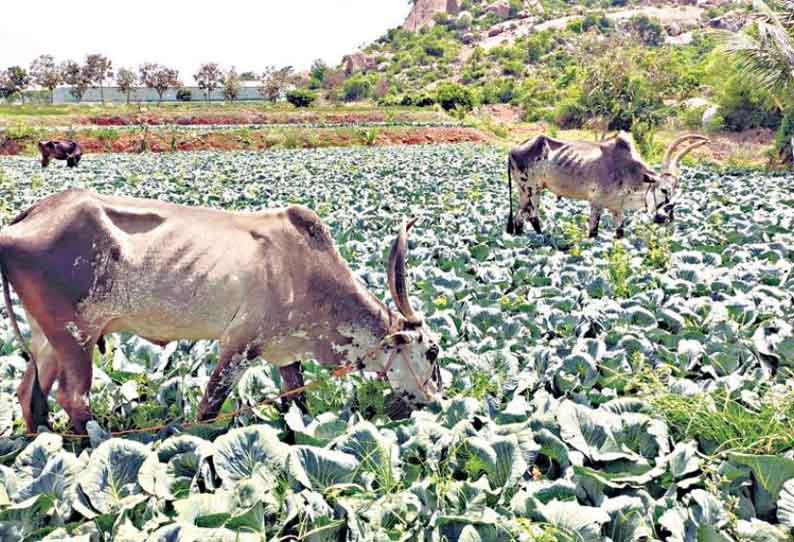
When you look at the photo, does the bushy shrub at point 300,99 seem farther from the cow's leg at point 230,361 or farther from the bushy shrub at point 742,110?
the cow's leg at point 230,361

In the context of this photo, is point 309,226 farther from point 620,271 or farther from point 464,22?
point 464,22

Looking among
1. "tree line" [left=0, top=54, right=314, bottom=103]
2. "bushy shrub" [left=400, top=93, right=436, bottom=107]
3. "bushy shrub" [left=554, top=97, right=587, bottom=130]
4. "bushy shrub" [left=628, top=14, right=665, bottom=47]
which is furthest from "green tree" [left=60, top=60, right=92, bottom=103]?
"bushy shrub" [left=628, top=14, right=665, bottom=47]

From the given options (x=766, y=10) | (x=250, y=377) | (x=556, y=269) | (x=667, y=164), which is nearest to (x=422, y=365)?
(x=250, y=377)

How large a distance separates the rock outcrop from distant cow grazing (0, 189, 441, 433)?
495 feet

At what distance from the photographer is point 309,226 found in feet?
16.7

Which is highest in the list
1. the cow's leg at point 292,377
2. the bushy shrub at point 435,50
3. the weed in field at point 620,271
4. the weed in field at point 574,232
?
the bushy shrub at point 435,50

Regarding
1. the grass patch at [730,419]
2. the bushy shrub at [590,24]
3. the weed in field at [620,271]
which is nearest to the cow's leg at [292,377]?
the grass patch at [730,419]

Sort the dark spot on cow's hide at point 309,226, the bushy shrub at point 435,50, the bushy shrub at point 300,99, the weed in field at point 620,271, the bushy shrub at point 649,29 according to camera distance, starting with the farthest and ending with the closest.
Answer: the bushy shrub at point 435,50, the bushy shrub at point 649,29, the bushy shrub at point 300,99, the weed in field at point 620,271, the dark spot on cow's hide at point 309,226

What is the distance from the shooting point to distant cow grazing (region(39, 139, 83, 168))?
999 inches

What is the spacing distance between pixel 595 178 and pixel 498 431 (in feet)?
26.4

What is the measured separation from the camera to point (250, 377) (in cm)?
531

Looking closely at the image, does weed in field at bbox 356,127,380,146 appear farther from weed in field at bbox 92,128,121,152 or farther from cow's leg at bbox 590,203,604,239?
cow's leg at bbox 590,203,604,239

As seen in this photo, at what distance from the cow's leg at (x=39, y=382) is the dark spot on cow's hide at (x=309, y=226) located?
6.21 ft

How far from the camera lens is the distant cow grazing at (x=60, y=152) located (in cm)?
2538
